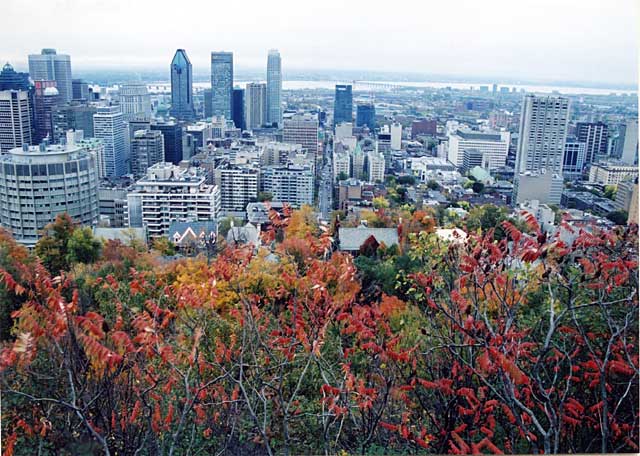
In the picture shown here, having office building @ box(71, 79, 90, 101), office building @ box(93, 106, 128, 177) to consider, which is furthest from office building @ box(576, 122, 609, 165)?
office building @ box(71, 79, 90, 101)

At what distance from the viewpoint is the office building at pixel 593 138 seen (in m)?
2.52

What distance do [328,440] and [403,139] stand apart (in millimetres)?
1681

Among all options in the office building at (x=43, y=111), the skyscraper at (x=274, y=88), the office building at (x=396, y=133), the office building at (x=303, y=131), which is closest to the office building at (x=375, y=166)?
the office building at (x=396, y=133)

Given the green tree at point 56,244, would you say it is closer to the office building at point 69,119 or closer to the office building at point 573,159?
the office building at point 69,119

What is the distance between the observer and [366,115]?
9.68 ft

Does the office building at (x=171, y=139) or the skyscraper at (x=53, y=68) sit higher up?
the skyscraper at (x=53, y=68)

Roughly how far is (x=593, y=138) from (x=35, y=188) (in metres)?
2.53

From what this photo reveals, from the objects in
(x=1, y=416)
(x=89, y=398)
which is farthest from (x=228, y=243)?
(x=1, y=416)

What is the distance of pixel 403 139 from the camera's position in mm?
3018

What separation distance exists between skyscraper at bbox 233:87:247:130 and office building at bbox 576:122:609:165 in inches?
66.0

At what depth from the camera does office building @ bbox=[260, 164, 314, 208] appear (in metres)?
2.74

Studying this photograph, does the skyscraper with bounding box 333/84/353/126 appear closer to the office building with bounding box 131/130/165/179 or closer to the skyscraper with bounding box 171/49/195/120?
the skyscraper with bounding box 171/49/195/120

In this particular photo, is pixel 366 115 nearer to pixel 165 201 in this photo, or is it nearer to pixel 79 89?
pixel 165 201

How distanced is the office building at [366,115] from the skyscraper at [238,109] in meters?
0.61
